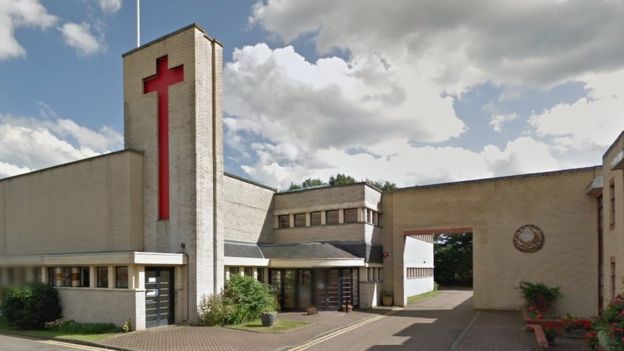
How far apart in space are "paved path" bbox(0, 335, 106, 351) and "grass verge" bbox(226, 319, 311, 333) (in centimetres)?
547

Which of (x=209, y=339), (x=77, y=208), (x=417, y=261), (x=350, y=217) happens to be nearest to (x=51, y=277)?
(x=77, y=208)

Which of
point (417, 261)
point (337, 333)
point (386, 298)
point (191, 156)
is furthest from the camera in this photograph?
point (417, 261)

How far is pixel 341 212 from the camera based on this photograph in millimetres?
28000

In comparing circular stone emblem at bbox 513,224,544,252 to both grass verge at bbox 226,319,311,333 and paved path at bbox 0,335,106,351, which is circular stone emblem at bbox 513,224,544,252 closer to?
grass verge at bbox 226,319,311,333

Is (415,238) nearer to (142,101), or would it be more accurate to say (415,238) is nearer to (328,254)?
(328,254)

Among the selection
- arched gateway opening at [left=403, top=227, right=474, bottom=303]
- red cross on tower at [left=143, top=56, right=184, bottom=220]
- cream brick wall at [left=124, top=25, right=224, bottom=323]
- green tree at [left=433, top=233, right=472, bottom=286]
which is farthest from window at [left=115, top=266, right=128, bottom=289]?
green tree at [left=433, top=233, right=472, bottom=286]

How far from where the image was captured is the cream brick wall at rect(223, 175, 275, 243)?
26.1 m

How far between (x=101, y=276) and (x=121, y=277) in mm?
1297

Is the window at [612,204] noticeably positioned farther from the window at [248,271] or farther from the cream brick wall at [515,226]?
the window at [248,271]

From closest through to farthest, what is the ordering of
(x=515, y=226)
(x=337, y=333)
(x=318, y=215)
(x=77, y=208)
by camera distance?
(x=337, y=333) → (x=77, y=208) → (x=515, y=226) → (x=318, y=215)

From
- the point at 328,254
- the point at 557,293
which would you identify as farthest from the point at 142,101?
the point at 557,293

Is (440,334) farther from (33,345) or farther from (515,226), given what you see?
(33,345)

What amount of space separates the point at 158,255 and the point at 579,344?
1546cm

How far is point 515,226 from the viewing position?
83.5ft
